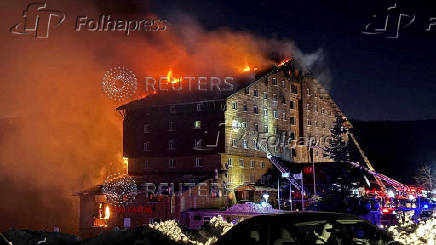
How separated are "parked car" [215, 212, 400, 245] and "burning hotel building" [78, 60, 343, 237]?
36.8 m

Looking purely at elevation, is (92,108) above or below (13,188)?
above

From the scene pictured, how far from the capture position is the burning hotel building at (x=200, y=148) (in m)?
46.3

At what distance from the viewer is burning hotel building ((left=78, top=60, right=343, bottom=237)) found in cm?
4631

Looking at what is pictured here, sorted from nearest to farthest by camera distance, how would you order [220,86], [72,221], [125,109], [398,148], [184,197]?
[184,197]
[220,86]
[125,109]
[72,221]
[398,148]

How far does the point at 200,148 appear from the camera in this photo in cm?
4841

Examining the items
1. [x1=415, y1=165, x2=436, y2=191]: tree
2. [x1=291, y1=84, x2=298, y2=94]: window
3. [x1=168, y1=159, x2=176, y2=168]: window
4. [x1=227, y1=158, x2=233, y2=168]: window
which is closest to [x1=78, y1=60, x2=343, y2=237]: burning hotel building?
[x1=168, y1=159, x2=176, y2=168]: window

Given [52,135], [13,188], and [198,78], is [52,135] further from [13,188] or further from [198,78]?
[198,78]

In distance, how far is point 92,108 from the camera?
215ft

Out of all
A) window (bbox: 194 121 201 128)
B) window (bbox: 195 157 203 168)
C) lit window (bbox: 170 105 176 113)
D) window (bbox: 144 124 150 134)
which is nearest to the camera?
window (bbox: 195 157 203 168)

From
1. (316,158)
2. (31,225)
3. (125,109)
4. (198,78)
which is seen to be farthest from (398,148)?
(31,225)

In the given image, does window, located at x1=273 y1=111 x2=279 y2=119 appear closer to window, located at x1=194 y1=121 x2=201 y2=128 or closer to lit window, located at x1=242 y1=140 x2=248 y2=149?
lit window, located at x1=242 y1=140 x2=248 y2=149

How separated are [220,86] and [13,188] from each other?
3921cm

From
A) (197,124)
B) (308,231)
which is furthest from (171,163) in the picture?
(308,231)

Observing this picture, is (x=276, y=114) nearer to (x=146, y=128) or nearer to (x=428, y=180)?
(x=146, y=128)
